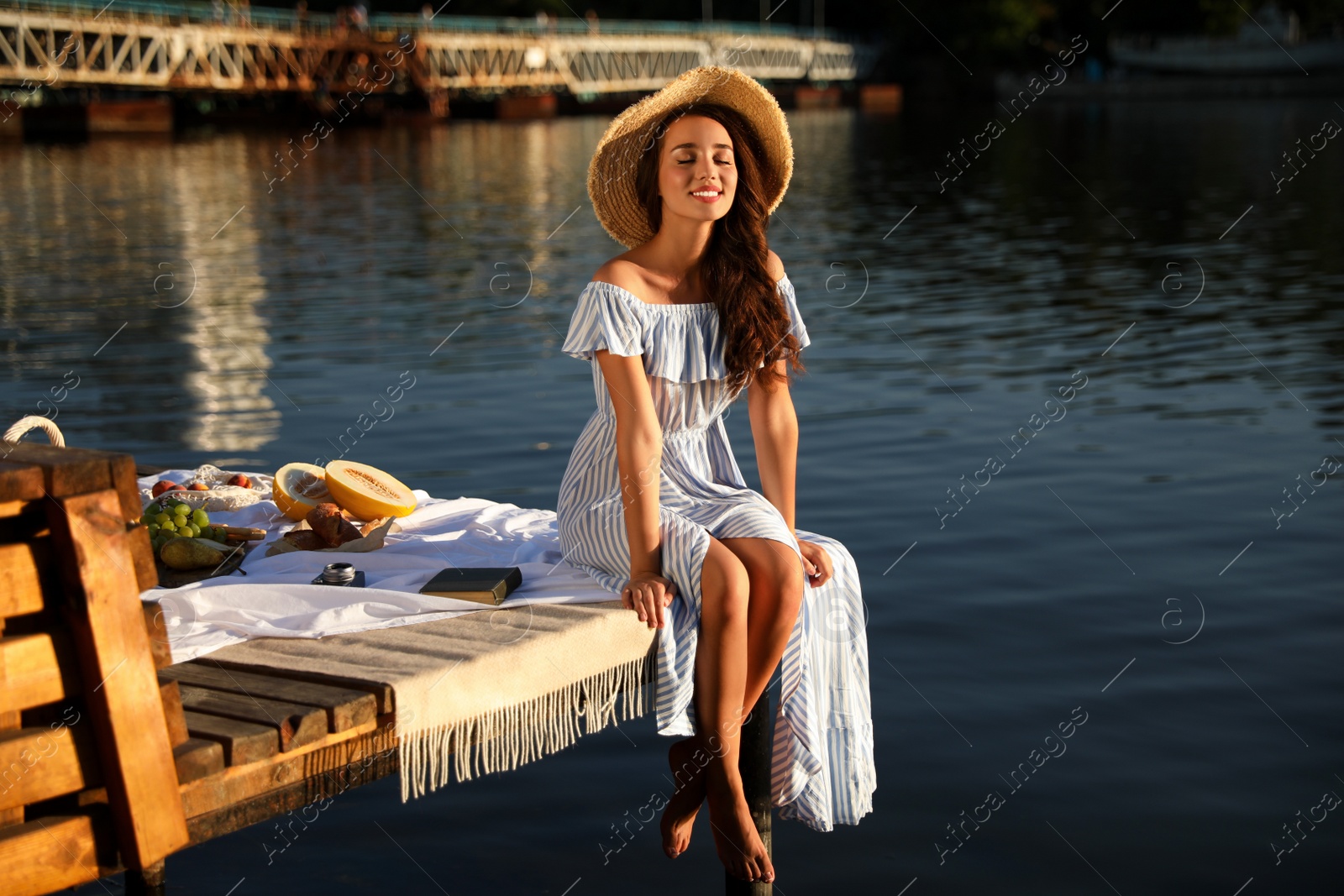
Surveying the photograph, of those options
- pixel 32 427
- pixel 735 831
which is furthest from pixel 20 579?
pixel 735 831

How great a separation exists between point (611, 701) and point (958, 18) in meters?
78.9

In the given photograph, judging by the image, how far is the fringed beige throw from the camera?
3.88 meters

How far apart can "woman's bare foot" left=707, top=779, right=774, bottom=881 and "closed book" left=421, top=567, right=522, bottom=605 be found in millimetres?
817

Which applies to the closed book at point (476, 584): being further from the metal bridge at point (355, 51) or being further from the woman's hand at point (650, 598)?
the metal bridge at point (355, 51)

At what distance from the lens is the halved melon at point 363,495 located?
5.61 metres

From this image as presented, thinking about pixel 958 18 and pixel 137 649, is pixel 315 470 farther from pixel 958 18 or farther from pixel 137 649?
pixel 958 18

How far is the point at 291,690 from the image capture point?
3.79 metres

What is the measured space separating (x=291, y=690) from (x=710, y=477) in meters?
1.54

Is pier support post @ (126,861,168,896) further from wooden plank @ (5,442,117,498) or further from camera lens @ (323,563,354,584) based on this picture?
camera lens @ (323,563,354,584)

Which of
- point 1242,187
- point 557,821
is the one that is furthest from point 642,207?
point 1242,187

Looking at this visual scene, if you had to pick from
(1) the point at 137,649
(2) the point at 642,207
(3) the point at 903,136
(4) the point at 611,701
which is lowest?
(3) the point at 903,136

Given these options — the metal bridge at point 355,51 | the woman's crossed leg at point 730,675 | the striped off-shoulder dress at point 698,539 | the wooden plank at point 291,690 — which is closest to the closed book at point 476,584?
the striped off-shoulder dress at point 698,539

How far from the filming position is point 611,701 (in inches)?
168

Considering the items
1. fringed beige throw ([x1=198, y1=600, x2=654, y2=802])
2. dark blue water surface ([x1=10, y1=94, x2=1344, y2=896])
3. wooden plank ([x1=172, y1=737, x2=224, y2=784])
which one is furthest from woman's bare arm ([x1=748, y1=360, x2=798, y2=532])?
wooden plank ([x1=172, y1=737, x2=224, y2=784])
